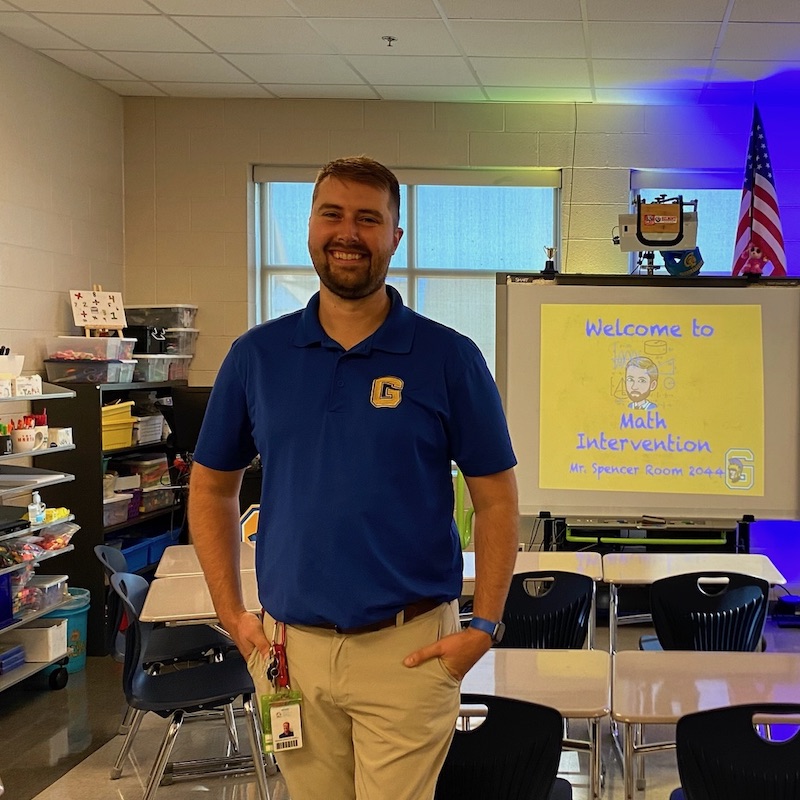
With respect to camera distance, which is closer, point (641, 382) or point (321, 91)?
point (641, 382)

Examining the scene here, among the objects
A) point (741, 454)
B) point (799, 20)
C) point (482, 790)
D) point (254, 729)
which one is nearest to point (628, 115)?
point (799, 20)

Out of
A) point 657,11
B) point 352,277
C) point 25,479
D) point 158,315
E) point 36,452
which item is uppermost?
point 657,11

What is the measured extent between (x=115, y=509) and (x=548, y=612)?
2.82 metres

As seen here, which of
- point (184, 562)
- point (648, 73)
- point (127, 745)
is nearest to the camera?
point (127, 745)

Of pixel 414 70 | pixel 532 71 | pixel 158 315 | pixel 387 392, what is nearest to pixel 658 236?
pixel 532 71

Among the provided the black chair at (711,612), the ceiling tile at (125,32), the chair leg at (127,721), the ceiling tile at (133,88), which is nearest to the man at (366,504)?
the black chair at (711,612)

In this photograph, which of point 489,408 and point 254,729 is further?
point 254,729

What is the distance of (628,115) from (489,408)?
4624 millimetres

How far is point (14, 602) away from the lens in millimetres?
4012

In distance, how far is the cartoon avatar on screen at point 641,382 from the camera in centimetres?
471

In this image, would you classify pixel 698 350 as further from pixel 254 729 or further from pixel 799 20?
pixel 254 729

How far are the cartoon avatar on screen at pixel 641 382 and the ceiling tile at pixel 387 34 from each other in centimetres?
188

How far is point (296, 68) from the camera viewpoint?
5203 millimetres

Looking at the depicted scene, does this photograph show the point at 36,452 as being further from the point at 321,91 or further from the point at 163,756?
the point at 321,91
